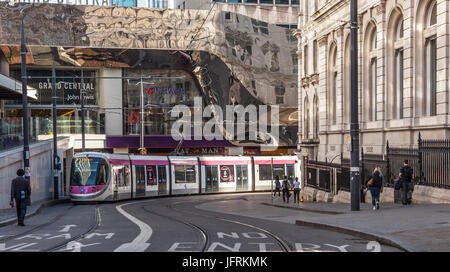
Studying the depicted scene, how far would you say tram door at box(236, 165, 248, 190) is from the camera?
50.4 meters

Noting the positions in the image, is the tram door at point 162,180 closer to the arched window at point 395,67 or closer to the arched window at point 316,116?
the arched window at point 316,116

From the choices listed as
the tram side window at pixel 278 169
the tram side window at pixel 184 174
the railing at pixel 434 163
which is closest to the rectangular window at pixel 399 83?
the railing at pixel 434 163

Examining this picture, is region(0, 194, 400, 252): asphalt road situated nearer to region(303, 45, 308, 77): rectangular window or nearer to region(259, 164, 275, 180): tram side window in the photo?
region(303, 45, 308, 77): rectangular window

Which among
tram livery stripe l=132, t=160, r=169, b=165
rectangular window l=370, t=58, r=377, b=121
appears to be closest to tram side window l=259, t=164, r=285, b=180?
tram livery stripe l=132, t=160, r=169, b=165

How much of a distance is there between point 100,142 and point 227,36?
16.4 metres

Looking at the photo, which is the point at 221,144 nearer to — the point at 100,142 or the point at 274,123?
the point at 274,123

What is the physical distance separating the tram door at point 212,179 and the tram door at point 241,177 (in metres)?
1.91

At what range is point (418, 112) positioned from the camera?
2869 cm

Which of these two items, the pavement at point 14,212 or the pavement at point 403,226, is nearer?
the pavement at point 403,226

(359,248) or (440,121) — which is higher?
(440,121)

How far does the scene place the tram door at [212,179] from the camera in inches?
1911

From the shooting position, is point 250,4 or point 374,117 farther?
→ point 250,4

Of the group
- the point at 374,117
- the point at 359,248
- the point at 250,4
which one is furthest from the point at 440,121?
the point at 250,4
